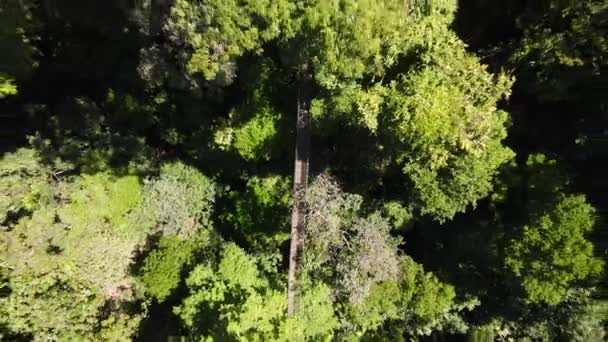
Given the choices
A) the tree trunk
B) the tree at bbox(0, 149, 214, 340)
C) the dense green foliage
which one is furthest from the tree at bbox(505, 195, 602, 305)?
the tree at bbox(0, 149, 214, 340)

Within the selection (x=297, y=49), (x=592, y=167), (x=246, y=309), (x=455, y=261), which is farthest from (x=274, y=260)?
(x=592, y=167)

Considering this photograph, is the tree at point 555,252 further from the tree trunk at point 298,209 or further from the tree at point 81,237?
the tree at point 81,237

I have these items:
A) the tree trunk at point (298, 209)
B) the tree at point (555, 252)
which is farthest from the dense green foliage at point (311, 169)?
the tree trunk at point (298, 209)

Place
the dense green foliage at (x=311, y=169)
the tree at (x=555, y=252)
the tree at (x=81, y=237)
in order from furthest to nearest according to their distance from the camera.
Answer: the tree at (x=81, y=237) < the tree at (x=555, y=252) < the dense green foliage at (x=311, y=169)

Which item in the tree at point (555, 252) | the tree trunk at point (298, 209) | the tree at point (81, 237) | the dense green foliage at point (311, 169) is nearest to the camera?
Answer: the dense green foliage at point (311, 169)

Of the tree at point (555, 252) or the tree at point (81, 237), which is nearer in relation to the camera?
the tree at point (555, 252)
